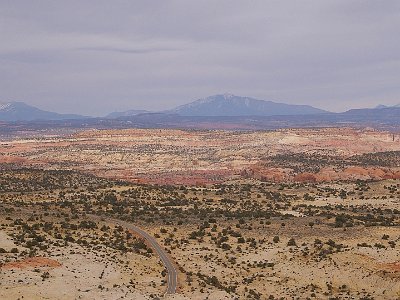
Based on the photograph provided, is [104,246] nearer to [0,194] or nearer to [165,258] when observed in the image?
[165,258]

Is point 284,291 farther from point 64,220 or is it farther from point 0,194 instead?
point 0,194

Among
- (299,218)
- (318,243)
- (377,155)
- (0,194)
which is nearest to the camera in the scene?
(318,243)

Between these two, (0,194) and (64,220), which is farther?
(0,194)

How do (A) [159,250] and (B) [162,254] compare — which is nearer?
(B) [162,254]

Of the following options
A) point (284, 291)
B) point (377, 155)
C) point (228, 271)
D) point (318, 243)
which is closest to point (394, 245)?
point (318, 243)

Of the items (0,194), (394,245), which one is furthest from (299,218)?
(0,194)

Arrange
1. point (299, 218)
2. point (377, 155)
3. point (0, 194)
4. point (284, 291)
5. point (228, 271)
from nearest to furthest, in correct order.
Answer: point (284, 291) < point (228, 271) < point (299, 218) < point (0, 194) < point (377, 155)
